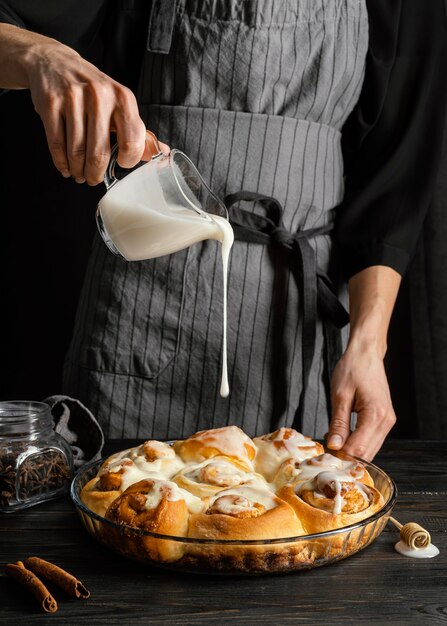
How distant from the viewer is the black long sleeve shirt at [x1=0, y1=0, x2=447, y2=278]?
64.1 inches

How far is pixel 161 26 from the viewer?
1495 millimetres

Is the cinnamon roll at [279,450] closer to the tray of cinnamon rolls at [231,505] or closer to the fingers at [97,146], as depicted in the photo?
the tray of cinnamon rolls at [231,505]

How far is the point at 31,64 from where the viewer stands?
42.4 inches

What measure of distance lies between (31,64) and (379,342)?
0.75 m

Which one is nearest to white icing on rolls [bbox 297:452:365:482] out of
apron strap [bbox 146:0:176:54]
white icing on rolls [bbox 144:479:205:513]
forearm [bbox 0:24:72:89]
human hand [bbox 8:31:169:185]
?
white icing on rolls [bbox 144:479:205:513]

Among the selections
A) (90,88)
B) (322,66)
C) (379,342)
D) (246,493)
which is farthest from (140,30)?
(246,493)

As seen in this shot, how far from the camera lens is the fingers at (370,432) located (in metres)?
1.24

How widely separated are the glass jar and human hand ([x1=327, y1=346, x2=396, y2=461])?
1.32 ft

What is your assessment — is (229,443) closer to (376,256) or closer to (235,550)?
(235,550)

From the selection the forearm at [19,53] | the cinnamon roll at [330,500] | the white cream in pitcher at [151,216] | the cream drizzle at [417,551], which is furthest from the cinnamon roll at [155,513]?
the forearm at [19,53]

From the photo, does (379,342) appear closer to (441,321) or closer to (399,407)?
(441,321)

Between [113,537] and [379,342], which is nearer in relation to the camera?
[113,537]

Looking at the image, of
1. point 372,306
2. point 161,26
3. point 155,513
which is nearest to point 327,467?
point 155,513

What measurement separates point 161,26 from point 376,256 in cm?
59
